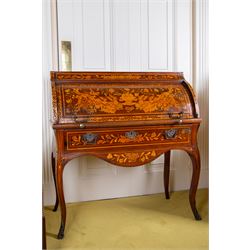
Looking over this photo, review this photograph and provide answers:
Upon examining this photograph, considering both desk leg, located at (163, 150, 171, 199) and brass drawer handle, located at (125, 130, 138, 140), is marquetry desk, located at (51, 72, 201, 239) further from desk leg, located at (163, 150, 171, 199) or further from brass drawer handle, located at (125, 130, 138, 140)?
desk leg, located at (163, 150, 171, 199)

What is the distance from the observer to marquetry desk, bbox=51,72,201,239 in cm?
181

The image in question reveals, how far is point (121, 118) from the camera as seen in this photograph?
188 centimetres

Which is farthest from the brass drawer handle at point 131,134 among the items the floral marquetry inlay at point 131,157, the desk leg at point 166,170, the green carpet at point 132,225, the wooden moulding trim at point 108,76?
the desk leg at point 166,170

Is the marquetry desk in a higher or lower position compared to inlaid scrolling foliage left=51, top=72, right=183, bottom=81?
lower

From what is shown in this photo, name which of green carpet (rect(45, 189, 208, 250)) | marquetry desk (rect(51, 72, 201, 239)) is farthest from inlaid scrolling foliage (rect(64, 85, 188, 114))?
green carpet (rect(45, 189, 208, 250))

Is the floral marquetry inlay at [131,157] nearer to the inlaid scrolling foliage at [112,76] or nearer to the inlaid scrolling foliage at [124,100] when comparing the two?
the inlaid scrolling foliage at [124,100]

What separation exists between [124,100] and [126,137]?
0.26m

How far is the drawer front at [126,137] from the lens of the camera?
5.96ft

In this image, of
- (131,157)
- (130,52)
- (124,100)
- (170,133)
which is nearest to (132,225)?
(131,157)

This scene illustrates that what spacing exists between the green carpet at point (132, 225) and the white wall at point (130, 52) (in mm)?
164
